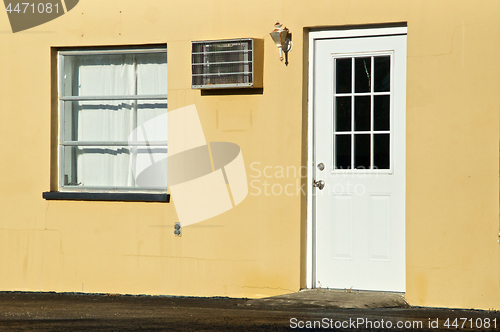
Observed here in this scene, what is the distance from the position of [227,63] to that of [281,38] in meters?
0.56

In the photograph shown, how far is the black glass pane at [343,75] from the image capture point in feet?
18.1

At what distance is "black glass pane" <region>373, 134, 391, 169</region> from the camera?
5.41m

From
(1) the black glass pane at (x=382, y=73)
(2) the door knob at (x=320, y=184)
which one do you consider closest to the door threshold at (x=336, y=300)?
(2) the door knob at (x=320, y=184)

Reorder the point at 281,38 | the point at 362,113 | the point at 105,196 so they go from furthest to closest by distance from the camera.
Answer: the point at 105,196
the point at 362,113
the point at 281,38

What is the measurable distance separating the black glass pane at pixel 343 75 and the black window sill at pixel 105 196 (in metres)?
1.98

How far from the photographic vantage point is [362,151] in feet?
18.0

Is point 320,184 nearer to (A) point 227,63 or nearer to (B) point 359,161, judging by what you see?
(B) point 359,161

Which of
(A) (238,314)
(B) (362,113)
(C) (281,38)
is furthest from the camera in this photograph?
(B) (362,113)

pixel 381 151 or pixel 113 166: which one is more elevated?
pixel 381 151

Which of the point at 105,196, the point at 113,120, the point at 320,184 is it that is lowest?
the point at 105,196

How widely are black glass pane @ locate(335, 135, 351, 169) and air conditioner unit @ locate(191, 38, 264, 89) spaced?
3.04 ft

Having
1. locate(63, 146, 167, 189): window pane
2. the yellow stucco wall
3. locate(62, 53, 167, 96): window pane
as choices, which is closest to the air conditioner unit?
the yellow stucco wall

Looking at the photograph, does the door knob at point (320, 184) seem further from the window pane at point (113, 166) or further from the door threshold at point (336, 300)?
the window pane at point (113, 166)

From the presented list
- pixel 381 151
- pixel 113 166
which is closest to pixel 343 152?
pixel 381 151
